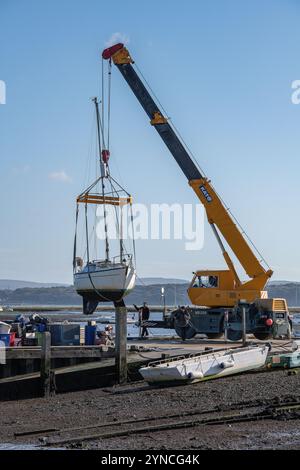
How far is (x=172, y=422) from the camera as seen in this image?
17.6 metres

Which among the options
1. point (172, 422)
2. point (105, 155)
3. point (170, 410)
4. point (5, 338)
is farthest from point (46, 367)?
point (105, 155)

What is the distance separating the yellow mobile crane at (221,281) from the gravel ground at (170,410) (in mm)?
7962

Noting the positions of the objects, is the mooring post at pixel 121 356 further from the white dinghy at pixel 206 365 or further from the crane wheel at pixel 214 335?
the crane wheel at pixel 214 335

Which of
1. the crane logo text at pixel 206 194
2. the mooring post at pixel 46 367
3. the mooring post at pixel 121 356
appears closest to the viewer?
the mooring post at pixel 46 367

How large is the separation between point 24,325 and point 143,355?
6.63 m

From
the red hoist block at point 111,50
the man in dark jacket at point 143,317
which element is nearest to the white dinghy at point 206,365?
the man in dark jacket at point 143,317

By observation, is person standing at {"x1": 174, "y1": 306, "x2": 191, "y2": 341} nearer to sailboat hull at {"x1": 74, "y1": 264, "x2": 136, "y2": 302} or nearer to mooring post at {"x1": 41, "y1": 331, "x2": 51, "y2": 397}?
sailboat hull at {"x1": 74, "y1": 264, "x2": 136, "y2": 302}

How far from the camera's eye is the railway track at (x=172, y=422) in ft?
54.1

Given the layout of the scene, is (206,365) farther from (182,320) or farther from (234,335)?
(182,320)

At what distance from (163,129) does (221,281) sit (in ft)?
24.4

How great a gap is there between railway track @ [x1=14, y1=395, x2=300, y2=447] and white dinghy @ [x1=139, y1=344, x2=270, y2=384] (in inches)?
121
